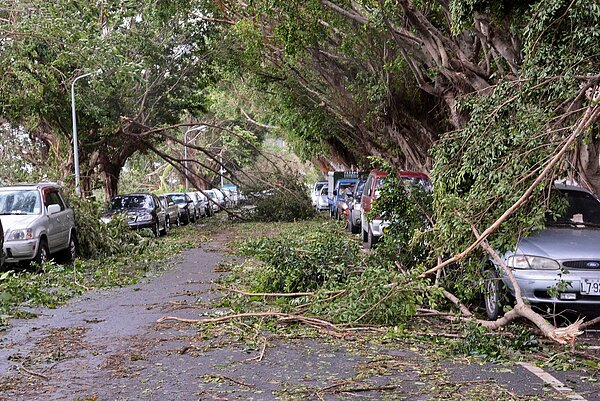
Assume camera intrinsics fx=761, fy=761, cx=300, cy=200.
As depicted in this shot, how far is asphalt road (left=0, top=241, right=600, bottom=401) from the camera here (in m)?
6.36

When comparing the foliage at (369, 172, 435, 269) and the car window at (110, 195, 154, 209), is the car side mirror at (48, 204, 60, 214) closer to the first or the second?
the foliage at (369, 172, 435, 269)

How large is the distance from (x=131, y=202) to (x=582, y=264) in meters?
21.0

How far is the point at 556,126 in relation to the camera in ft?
A: 33.1

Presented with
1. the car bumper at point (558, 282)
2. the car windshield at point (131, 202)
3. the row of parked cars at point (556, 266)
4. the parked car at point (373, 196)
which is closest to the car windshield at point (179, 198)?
the car windshield at point (131, 202)

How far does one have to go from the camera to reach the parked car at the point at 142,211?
26203 mm

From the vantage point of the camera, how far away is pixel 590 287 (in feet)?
29.0

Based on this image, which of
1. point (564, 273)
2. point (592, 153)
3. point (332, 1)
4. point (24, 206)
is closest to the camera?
point (564, 273)

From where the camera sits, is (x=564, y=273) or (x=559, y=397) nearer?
(x=559, y=397)

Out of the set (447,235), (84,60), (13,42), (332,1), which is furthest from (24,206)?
(447,235)

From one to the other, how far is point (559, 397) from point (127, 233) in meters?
16.8

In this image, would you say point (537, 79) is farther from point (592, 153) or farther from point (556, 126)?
point (592, 153)

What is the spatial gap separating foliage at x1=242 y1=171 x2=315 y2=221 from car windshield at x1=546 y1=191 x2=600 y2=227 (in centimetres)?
2145

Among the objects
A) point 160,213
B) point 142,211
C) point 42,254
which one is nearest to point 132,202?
point 160,213

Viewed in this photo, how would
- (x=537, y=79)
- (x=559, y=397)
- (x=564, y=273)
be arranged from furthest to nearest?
(x=537, y=79) < (x=564, y=273) < (x=559, y=397)
